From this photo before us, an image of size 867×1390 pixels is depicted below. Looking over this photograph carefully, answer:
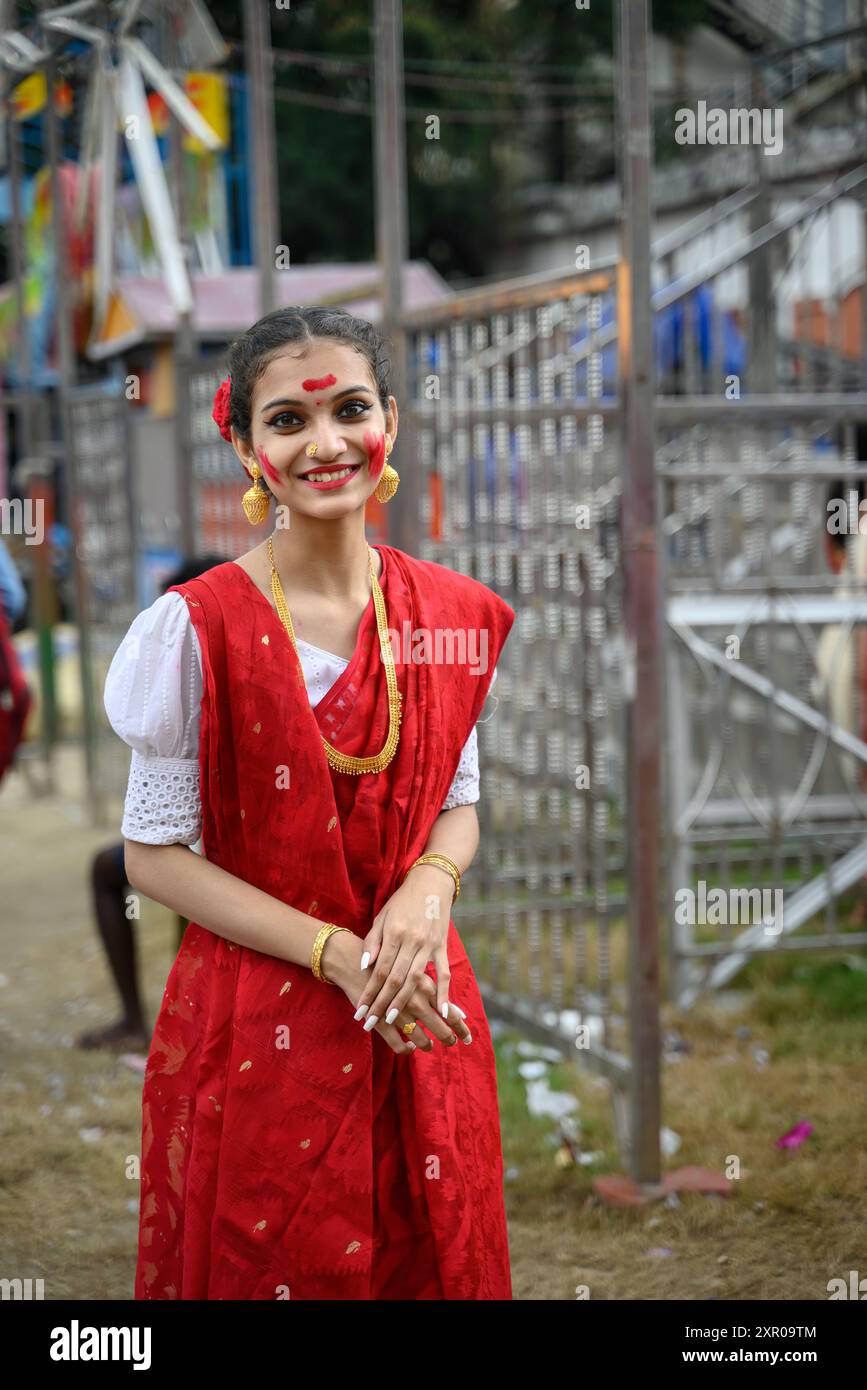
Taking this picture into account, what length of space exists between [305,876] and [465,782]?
1.16 ft

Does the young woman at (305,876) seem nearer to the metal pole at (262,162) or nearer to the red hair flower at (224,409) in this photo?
the red hair flower at (224,409)

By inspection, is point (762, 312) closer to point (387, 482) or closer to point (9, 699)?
point (9, 699)

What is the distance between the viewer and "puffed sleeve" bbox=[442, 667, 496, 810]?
92.4 inches

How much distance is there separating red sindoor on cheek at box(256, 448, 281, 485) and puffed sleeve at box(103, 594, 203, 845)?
22 centimetres

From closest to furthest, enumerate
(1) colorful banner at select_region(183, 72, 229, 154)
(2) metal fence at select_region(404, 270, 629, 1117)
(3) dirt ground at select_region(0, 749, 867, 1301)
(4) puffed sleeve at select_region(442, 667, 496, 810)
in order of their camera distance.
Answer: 1. (4) puffed sleeve at select_region(442, 667, 496, 810)
2. (3) dirt ground at select_region(0, 749, 867, 1301)
3. (2) metal fence at select_region(404, 270, 629, 1117)
4. (1) colorful banner at select_region(183, 72, 229, 154)

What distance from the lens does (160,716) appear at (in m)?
2.06

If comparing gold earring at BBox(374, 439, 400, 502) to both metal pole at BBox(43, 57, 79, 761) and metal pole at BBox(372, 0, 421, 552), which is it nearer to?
metal pole at BBox(372, 0, 421, 552)

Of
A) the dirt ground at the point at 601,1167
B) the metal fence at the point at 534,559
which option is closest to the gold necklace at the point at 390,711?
the dirt ground at the point at 601,1167

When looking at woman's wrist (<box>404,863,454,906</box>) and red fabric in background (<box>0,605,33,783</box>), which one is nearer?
woman's wrist (<box>404,863,454,906</box>)

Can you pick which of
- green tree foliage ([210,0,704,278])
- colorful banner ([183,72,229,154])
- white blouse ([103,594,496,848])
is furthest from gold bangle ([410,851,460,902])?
green tree foliage ([210,0,704,278])

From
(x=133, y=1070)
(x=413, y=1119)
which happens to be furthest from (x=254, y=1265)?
(x=133, y=1070)

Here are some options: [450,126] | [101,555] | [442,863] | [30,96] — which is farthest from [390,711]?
[450,126]

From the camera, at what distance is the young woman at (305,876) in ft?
6.83
